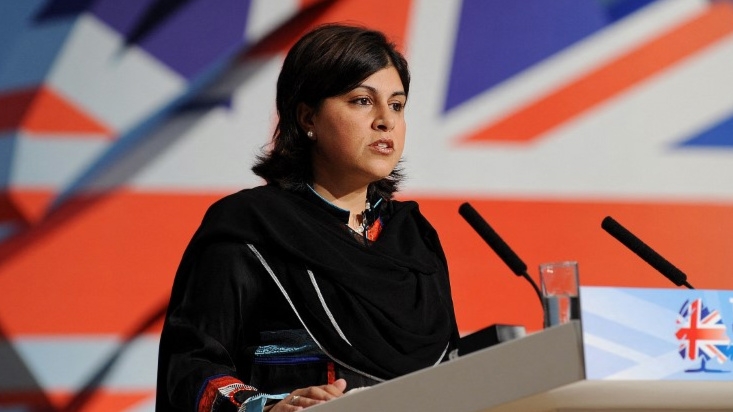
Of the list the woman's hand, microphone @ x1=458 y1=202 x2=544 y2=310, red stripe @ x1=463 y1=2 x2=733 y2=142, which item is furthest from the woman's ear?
red stripe @ x1=463 y1=2 x2=733 y2=142

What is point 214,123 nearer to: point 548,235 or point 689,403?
point 548,235

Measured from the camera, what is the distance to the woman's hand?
1.35 m

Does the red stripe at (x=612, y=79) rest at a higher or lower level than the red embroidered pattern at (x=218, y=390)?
higher

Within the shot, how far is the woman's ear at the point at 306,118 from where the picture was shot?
200 cm

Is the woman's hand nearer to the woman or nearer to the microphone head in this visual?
the woman

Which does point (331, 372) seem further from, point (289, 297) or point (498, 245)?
point (498, 245)

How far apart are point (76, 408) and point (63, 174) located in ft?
2.07

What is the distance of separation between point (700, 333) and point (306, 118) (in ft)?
3.22

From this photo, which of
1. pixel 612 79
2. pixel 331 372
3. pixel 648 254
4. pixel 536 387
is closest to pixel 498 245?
pixel 648 254

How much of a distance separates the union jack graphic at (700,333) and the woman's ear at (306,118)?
934mm

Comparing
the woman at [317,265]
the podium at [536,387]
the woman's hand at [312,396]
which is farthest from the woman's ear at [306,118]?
the podium at [536,387]

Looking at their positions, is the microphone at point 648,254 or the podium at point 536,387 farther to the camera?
the microphone at point 648,254

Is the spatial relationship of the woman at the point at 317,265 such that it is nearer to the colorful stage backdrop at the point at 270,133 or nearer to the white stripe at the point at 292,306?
the white stripe at the point at 292,306

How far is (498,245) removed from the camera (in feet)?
5.16
